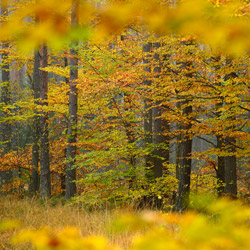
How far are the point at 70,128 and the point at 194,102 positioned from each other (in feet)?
16.3

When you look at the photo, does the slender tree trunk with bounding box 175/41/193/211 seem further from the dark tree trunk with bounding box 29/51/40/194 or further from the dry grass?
the dark tree trunk with bounding box 29/51/40/194

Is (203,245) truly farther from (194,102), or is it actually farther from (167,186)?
(167,186)

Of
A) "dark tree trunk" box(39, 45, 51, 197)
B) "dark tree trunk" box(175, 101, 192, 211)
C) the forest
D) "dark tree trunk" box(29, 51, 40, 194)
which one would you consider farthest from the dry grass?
"dark tree trunk" box(29, 51, 40, 194)

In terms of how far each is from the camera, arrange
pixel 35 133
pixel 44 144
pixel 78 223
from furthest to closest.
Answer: pixel 35 133, pixel 44 144, pixel 78 223

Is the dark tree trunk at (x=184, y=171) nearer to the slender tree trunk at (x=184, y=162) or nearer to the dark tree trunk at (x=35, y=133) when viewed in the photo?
the slender tree trunk at (x=184, y=162)

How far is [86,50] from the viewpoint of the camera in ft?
29.6

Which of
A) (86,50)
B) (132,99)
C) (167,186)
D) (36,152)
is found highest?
(86,50)

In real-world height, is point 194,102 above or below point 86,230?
above

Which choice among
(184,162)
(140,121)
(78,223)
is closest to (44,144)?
(140,121)

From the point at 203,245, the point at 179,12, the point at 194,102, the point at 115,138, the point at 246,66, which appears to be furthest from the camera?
the point at 115,138

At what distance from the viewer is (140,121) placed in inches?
388

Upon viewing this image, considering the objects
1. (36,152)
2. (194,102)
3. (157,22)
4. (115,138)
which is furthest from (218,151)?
(36,152)

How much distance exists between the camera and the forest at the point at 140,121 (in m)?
1.67

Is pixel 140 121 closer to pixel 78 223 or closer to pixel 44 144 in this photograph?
pixel 44 144
